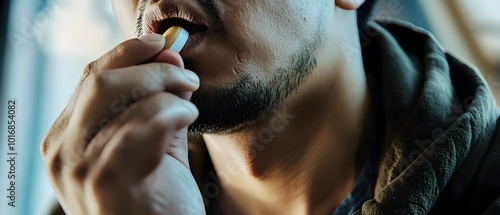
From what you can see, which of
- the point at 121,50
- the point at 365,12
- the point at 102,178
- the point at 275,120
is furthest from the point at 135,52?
the point at 365,12

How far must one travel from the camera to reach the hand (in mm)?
522

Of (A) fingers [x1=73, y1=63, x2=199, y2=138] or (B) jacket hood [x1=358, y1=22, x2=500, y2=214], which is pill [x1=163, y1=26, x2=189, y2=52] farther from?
(B) jacket hood [x1=358, y1=22, x2=500, y2=214]

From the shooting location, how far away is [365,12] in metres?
0.85

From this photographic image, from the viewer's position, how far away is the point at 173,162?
60 cm

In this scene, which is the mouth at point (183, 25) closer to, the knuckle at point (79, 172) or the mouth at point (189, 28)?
the mouth at point (189, 28)

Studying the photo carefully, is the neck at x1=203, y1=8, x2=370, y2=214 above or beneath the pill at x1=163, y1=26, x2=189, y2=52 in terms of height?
beneath

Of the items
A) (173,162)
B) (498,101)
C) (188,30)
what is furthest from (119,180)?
(498,101)

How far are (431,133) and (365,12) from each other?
24 cm

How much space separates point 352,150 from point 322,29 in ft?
0.50

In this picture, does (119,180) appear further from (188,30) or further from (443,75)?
(443,75)


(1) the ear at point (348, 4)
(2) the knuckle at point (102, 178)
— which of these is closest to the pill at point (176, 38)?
(2) the knuckle at point (102, 178)

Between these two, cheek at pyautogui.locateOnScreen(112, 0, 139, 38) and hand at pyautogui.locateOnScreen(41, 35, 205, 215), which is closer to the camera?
hand at pyautogui.locateOnScreen(41, 35, 205, 215)

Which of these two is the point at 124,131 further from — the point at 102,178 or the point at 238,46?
the point at 238,46

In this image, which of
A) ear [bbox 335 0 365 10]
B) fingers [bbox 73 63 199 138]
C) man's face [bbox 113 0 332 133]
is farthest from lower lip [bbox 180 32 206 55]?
ear [bbox 335 0 365 10]
